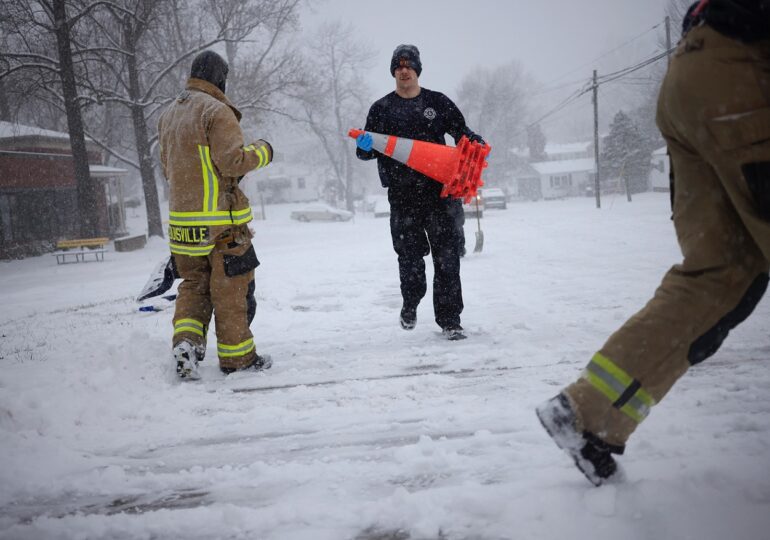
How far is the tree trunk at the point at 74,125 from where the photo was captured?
49.3ft

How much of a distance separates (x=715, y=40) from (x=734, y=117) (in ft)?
0.84

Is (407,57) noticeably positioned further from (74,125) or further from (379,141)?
(74,125)

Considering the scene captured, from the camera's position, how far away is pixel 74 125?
52.7 feet

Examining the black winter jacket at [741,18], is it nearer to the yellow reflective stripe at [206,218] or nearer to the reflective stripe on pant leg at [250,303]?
the yellow reflective stripe at [206,218]

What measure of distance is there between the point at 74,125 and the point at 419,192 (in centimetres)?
1699

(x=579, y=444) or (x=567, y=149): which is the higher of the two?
(x=567, y=149)

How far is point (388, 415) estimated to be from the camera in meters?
2.33

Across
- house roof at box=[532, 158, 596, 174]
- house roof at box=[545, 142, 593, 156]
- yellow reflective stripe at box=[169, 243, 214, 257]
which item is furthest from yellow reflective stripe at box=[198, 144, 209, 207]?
house roof at box=[545, 142, 593, 156]

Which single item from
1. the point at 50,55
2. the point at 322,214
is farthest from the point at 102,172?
the point at 322,214

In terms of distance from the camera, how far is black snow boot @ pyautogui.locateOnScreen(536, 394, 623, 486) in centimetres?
156

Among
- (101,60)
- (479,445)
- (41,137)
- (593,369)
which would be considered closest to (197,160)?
(479,445)

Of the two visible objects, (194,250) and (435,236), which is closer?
(194,250)

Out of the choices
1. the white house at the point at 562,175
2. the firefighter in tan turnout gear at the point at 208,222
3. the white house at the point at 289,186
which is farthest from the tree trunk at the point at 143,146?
the white house at the point at 562,175

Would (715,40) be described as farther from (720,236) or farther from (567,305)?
(567,305)
